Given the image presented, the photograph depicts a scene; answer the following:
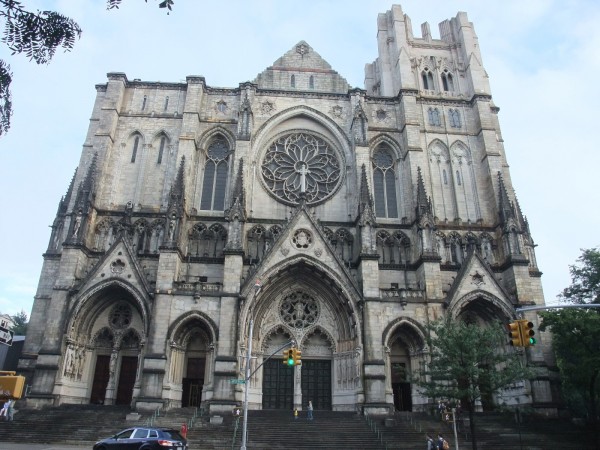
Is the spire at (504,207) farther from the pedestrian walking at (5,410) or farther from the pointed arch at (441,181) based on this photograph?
the pedestrian walking at (5,410)

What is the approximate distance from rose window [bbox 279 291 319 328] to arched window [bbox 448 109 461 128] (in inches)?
689

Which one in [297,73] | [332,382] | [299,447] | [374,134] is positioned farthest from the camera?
[297,73]

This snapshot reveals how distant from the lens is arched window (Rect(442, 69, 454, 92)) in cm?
3703

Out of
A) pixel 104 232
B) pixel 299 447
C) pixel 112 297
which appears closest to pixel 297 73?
pixel 104 232

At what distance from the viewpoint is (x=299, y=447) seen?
18688 millimetres

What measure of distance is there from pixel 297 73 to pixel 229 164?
9.83 metres

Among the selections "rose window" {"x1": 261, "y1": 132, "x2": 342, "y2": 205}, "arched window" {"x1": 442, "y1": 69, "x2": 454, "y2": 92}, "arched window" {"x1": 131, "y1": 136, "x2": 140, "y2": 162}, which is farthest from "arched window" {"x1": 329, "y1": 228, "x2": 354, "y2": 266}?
"arched window" {"x1": 442, "y1": 69, "x2": 454, "y2": 92}

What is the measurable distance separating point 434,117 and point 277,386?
73.1 feet

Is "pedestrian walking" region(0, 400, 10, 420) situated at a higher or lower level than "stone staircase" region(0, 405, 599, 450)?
higher

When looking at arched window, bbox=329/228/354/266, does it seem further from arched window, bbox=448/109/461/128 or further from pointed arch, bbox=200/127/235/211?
arched window, bbox=448/109/461/128

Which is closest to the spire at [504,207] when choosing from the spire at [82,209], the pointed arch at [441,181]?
the pointed arch at [441,181]

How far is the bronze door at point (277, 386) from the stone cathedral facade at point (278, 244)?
8 centimetres

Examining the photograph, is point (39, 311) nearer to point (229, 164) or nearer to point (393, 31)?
point (229, 164)

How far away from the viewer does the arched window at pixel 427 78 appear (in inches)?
1454
